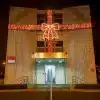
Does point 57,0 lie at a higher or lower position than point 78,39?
higher

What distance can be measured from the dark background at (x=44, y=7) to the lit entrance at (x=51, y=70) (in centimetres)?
319

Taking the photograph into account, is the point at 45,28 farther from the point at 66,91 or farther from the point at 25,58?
the point at 66,91

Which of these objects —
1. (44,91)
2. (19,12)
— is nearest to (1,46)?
(19,12)

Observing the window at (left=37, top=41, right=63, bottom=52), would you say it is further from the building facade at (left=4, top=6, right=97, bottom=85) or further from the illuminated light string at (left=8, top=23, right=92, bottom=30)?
the illuminated light string at (left=8, top=23, right=92, bottom=30)

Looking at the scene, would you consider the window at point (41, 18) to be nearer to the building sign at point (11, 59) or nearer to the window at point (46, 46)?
A: the window at point (46, 46)

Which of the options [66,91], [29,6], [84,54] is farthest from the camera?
[29,6]

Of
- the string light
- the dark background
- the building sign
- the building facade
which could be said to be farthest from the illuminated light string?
the building sign

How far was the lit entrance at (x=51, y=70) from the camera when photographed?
23844 millimetres

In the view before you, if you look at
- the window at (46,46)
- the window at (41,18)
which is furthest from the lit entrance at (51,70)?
the window at (41,18)

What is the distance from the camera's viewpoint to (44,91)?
7.85 meters

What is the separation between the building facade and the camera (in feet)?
76.4

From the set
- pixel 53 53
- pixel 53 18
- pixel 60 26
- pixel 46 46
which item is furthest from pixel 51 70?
pixel 53 18

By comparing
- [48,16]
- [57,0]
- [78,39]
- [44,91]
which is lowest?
[44,91]

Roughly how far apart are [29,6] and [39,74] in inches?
270
